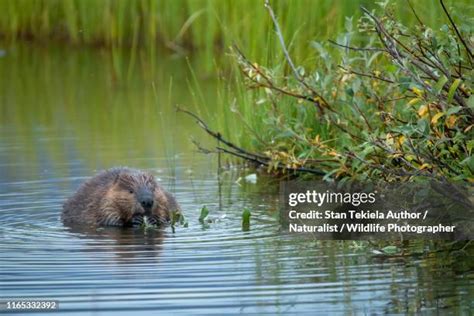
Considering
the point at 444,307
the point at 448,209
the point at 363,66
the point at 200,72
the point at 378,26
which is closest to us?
the point at 444,307

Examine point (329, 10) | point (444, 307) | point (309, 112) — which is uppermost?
point (329, 10)

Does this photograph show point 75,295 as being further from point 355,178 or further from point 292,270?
point 355,178

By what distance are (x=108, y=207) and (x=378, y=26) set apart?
94.9 inches

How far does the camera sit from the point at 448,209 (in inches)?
278

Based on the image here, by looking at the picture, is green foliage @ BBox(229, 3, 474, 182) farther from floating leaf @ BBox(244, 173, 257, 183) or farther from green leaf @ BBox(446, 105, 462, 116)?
floating leaf @ BBox(244, 173, 257, 183)

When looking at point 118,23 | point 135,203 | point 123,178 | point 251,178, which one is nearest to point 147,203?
point 135,203

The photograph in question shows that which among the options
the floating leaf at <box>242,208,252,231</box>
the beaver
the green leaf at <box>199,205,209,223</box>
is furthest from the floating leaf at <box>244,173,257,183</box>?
the floating leaf at <box>242,208,252,231</box>

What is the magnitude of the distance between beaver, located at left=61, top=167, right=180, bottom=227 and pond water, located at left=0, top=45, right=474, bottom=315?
14 centimetres

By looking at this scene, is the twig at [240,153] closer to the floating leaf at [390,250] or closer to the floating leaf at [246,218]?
the floating leaf at [246,218]

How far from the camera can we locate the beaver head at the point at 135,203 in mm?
8016

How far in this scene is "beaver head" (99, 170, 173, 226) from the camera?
316 inches

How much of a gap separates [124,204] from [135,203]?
9 centimetres

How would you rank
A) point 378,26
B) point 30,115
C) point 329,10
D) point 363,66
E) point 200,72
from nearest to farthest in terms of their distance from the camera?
1. point 378,26
2. point 363,66
3. point 329,10
4. point 30,115
5. point 200,72

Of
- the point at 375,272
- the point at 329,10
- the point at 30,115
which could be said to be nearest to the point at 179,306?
the point at 375,272
